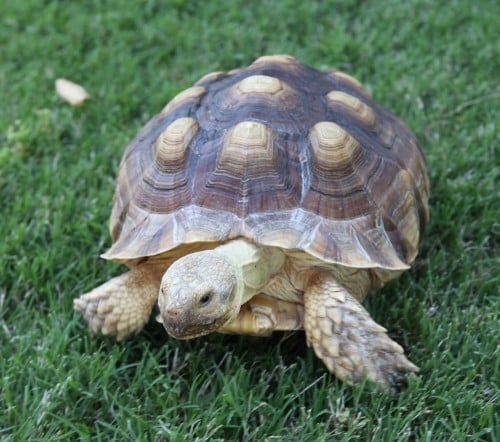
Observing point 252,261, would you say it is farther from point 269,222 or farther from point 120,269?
point 120,269

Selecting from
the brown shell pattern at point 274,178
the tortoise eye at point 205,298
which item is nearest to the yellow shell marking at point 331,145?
the brown shell pattern at point 274,178

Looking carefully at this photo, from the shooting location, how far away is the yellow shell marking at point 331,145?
255cm

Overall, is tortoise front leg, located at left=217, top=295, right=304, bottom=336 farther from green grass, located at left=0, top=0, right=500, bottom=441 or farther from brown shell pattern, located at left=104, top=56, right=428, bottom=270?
brown shell pattern, located at left=104, top=56, right=428, bottom=270

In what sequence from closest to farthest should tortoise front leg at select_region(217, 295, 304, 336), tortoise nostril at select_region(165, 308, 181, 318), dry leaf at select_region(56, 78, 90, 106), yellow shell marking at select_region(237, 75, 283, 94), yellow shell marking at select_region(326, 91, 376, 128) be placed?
tortoise nostril at select_region(165, 308, 181, 318) < tortoise front leg at select_region(217, 295, 304, 336) < yellow shell marking at select_region(237, 75, 283, 94) < yellow shell marking at select_region(326, 91, 376, 128) < dry leaf at select_region(56, 78, 90, 106)

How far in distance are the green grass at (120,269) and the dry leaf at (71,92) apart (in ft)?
0.16

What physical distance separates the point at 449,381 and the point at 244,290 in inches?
29.0

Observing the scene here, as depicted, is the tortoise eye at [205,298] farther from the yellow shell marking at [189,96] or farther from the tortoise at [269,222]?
the yellow shell marking at [189,96]

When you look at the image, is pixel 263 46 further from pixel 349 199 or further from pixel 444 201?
pixel 349 199

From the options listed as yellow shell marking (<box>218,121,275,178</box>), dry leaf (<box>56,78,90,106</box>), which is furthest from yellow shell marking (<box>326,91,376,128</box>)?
dry leaf (<box>56,78,90,106</box>)

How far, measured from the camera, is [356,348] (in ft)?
7.75

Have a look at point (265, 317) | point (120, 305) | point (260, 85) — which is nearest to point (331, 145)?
point (260, 85)

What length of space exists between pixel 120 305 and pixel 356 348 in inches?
33.6

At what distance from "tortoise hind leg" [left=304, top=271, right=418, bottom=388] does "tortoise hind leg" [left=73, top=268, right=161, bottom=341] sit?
0.65m

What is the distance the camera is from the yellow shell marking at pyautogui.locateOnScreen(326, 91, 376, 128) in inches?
110
